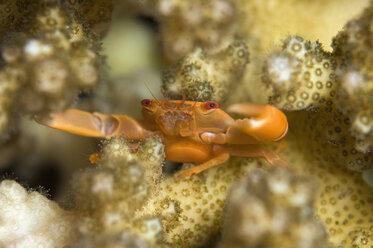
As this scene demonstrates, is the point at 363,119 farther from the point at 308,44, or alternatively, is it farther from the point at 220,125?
the point at 220,125

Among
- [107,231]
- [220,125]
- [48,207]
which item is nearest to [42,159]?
[48,207]

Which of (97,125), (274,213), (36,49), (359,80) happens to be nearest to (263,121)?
(359,80)

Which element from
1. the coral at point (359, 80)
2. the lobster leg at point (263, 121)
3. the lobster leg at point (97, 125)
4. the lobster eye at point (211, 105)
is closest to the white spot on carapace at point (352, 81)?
the coral at point (359, 80)

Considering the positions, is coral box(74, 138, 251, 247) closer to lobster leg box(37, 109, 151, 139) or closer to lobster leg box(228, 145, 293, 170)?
lobster leg box(228, 145, 293, 170)

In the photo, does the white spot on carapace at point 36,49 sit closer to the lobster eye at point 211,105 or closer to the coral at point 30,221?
the coral at point 30,221

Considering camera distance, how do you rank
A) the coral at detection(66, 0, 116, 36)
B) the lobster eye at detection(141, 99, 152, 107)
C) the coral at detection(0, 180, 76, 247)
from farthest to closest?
the lobster eye at detection(141, 99, 152, 107), the coral at detection(66, 0, 116, 36), the coral at detection(0, 180, 76, 247)

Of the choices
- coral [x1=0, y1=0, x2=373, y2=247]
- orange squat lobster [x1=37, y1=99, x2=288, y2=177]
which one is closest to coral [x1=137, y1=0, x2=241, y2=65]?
coral [x1=0, y1=0, x2=373, y2=247]
